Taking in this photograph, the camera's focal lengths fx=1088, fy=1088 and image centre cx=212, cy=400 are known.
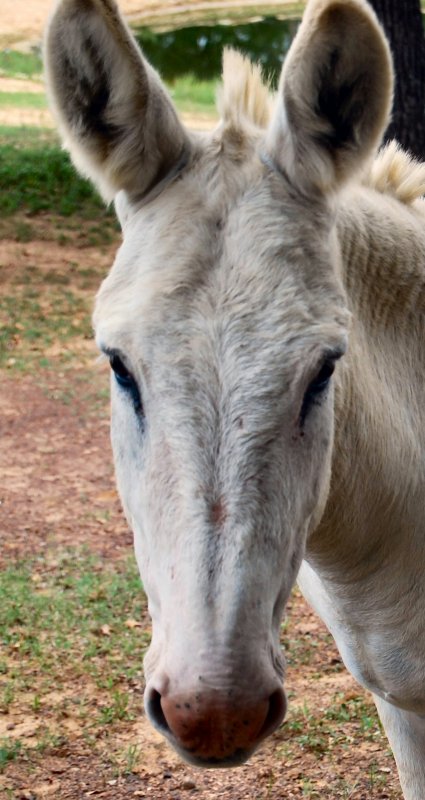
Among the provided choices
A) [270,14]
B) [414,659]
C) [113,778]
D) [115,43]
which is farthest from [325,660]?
[270,14]

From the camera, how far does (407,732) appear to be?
364cm

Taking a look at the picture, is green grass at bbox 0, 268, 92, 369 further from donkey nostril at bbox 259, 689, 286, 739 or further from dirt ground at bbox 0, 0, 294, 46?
dirt ground at bbox 0, 0, 294, 46

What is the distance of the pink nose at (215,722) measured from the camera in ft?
6.82

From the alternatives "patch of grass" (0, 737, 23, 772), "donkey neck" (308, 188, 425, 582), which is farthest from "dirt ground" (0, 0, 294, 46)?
"donkey neck" (308, 188, 425, 582)

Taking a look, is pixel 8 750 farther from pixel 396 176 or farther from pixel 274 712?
pixel 396 176

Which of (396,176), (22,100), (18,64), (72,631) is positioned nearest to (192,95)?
(22,100)

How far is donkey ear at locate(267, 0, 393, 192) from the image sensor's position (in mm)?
2537

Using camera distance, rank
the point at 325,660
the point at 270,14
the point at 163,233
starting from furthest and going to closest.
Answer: the point at 270,14
the point at 325,660
the point at 163,233

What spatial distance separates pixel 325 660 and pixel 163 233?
3.53m

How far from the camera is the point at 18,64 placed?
22.3 m

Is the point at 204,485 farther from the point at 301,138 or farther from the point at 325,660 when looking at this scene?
the point at 325,660

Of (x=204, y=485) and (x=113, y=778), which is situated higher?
(x=204, y=485)

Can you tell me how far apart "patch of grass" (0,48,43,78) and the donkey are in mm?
19711

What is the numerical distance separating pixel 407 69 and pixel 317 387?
5.85 m
